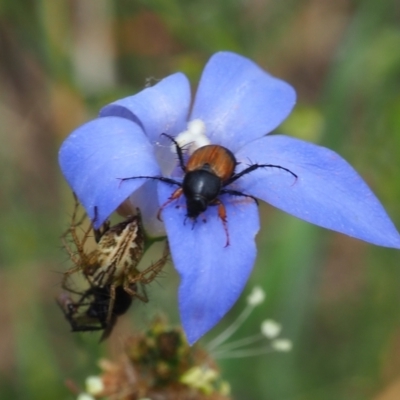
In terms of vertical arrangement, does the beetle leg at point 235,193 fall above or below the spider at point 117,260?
above

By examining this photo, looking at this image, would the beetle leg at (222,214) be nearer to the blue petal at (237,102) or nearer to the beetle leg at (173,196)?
the beetle leg at (173,196)

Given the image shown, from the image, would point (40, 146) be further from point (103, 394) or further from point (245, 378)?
point (103, 394)

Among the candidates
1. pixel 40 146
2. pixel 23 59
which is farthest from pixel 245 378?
pixel 23 59

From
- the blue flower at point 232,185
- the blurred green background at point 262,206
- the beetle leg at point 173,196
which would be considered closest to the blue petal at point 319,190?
the blue flower at point 232,185

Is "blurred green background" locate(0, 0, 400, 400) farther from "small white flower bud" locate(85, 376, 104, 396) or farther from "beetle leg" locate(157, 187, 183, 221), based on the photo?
"beetle leg" locate(157, 187, 183, 221)

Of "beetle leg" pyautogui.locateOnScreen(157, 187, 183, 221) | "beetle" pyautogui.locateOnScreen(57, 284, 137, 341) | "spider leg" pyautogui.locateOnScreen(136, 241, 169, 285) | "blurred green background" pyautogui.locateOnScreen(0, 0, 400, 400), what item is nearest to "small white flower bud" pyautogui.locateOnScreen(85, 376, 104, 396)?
"beetle" pyautogui.locateOnScreen(57, 284, 137, 341)
